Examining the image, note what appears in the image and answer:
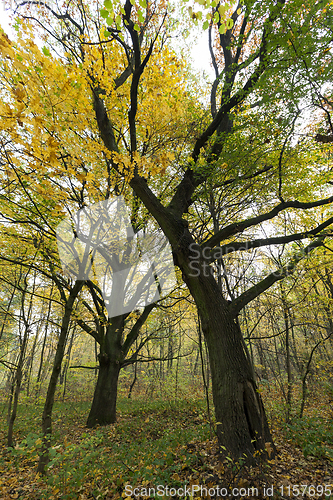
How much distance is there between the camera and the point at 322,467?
313cm

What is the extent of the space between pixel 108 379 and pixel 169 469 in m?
4.01

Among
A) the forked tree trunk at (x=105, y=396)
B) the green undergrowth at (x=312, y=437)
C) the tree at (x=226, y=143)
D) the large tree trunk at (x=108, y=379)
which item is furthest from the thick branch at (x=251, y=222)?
the forked tree trunk at (x=105, y=396)

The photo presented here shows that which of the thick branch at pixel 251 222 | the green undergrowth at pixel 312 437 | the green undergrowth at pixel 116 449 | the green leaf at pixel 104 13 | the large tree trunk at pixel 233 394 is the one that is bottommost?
the green undergrowth at pixel 116 449

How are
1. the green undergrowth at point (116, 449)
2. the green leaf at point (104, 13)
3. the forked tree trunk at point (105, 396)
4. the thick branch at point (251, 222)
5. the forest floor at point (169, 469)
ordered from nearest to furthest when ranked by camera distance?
the green leaf at point (104, 13)
the forest floor at point (169, 469)
the green undergrowth at point (116, 449)
the thick branch at point (251, 222)
the forked tree trunk at point (105, 396)

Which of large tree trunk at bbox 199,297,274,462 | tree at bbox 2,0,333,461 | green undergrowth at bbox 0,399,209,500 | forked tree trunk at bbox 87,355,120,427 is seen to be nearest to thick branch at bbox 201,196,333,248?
tree at bbox 2,0,333,461

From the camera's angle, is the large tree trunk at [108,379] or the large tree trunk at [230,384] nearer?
the large tree trunk at [230,384]

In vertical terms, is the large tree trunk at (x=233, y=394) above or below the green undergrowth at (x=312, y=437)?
above

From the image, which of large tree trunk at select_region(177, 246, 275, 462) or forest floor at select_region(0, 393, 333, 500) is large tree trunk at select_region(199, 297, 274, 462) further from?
forest floor at select_region(0, 393, 333, 500)

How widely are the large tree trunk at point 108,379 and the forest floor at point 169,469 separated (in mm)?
617

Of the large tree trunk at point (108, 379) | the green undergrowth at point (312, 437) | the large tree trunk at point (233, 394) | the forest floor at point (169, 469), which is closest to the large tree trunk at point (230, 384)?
the large tree trunk at point (233, 394)

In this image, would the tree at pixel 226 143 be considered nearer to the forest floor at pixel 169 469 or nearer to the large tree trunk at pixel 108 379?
the forest floor at pixel 169 469

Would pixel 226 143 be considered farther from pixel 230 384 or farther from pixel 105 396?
pixel 105 396

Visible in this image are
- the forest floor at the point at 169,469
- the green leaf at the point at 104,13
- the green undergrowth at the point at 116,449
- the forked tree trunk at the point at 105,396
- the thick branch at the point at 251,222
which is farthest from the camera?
the forked tree trunk at the point at 105,396

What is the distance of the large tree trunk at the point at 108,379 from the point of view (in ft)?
20.2
